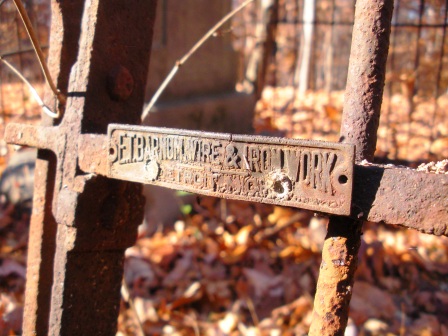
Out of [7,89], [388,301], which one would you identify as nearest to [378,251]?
[388,301]

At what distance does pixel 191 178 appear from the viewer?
1.26 meters

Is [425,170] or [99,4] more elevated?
[99,4]

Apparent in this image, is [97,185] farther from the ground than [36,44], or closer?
closer

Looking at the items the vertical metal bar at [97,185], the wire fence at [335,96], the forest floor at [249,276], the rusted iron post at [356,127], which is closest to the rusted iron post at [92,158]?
the vertical metal bar at [97,185]

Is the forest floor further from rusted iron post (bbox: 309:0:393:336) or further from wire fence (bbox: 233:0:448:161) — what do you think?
rusted iron post (bbox: 309:0:393:336)

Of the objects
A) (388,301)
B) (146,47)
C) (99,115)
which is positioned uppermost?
(146,47)

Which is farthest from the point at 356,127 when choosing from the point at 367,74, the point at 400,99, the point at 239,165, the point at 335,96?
the point at 335,96

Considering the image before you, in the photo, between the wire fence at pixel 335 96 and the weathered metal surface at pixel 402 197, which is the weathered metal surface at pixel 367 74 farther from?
the wire fence at pixel 335 96

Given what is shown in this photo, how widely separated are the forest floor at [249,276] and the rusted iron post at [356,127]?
1504 mm

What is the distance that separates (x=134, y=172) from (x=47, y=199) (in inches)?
21.5

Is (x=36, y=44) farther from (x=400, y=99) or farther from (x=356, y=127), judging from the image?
(x=400, y=99)

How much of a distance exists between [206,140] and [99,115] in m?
0.50

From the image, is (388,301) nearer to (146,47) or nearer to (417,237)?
(417,237)

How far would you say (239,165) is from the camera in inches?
46.0
